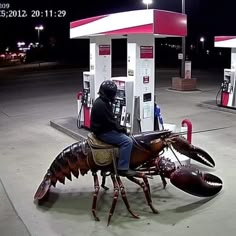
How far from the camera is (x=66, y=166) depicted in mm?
6215

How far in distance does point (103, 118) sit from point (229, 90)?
901cm

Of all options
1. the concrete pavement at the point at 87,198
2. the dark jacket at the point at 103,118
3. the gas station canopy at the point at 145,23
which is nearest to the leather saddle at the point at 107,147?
the dark jacket at the point at 103,118

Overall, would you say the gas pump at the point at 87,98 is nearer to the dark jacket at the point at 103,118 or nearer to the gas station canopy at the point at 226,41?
the dark jacket at the point at 103,118

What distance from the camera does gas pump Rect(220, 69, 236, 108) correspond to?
Result: 1378 cm

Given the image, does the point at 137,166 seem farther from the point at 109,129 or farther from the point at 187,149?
the point at 187,149

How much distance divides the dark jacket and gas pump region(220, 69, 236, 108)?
8.70 metres

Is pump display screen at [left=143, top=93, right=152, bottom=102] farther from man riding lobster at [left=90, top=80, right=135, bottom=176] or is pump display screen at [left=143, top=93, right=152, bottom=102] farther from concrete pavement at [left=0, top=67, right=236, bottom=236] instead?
man riding lobster at [left=90, top=80, right=135, bottom=176]

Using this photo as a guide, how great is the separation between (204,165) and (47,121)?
592cm

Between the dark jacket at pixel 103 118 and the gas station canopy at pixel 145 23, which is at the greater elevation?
the gas station canopy at pixel 145 23

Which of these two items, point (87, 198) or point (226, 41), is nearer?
point (87, 198)

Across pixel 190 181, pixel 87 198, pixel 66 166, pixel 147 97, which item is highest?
pixel 147 97

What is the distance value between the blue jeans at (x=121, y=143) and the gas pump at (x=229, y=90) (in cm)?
868

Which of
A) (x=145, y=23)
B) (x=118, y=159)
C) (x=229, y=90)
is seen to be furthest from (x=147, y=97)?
(x=229, y=90)

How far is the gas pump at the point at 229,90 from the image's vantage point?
13781 millimetres
